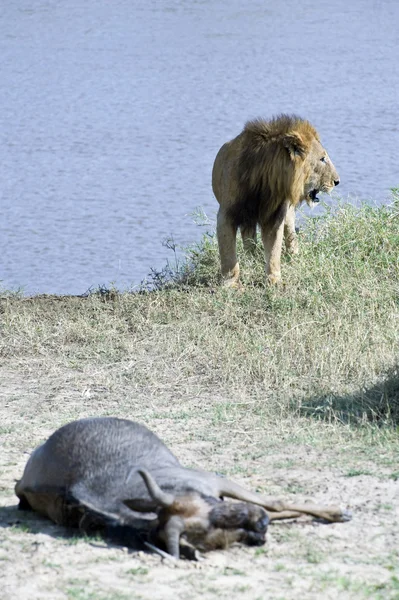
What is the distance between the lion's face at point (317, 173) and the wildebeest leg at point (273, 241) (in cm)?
47

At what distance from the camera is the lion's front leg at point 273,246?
366 inches

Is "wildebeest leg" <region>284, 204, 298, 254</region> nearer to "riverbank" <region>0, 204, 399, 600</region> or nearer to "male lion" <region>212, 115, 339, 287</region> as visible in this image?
"riverbank" <region>0, 204, 399, 600</region>

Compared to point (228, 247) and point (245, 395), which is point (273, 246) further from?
point (245, 395)

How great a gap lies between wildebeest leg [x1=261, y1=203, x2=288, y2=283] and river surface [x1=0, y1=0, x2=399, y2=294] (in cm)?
182

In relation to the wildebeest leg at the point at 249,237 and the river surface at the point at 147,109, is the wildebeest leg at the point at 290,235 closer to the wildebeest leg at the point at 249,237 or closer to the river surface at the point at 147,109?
the wildebeest leg at the point at 249,237

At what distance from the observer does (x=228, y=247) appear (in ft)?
31.0

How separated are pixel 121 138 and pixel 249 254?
815cm

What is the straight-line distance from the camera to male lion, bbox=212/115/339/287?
29.8 feet

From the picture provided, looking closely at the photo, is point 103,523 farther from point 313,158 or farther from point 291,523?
point 313,158

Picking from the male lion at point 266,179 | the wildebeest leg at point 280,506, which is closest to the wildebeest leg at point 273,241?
the male lion at point 266,179

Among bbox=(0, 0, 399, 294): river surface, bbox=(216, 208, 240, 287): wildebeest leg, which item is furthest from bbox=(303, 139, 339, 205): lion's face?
bbox=(0, 0, 399, 294): river surface

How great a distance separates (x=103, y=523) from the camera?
4.59 metres

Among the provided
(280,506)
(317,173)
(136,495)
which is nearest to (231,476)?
(280,506)

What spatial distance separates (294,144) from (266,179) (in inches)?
14.8
